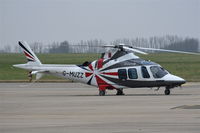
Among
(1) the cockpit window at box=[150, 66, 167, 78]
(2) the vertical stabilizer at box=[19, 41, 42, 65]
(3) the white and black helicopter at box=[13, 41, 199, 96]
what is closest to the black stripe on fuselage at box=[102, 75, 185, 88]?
(3) the white and black helicopter at box=[13, 41, 199, 96]

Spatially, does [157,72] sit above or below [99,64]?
below

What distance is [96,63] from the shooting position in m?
34.4

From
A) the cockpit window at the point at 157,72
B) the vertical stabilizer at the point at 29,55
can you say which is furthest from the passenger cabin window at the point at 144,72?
the vertical stabilizer at the point at 29,55

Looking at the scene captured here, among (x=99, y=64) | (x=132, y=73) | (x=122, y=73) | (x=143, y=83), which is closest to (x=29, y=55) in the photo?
(x=99, y=64)

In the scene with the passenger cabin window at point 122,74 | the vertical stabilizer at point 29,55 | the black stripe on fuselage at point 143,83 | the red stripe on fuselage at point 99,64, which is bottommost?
the black stripe on fuselage at point 143,83

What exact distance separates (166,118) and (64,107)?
6.71 meters

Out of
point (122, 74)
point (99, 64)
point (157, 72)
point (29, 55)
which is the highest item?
point (29, 55)

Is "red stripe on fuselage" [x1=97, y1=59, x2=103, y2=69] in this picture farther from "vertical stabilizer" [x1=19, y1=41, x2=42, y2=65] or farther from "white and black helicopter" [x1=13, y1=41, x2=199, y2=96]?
"vertical stabilizer" [x1=19, y1=41, x2=42, y2=65]

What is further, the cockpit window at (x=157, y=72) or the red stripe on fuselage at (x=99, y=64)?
the red stripe on fuselage at (x=99, y=64)

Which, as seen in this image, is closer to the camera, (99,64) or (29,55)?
(99,64)

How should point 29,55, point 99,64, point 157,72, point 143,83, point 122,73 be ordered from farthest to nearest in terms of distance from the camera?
point 29,55, point 99,64, point 122,73, point 143,83, point 157,72

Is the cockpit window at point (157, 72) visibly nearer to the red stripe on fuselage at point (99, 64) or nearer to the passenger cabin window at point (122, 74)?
the passenger cabin window at point (122, 74)

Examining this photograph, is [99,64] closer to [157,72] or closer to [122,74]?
[122,74]

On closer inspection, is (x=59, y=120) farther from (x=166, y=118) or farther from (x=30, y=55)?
(x=30, y=55)
